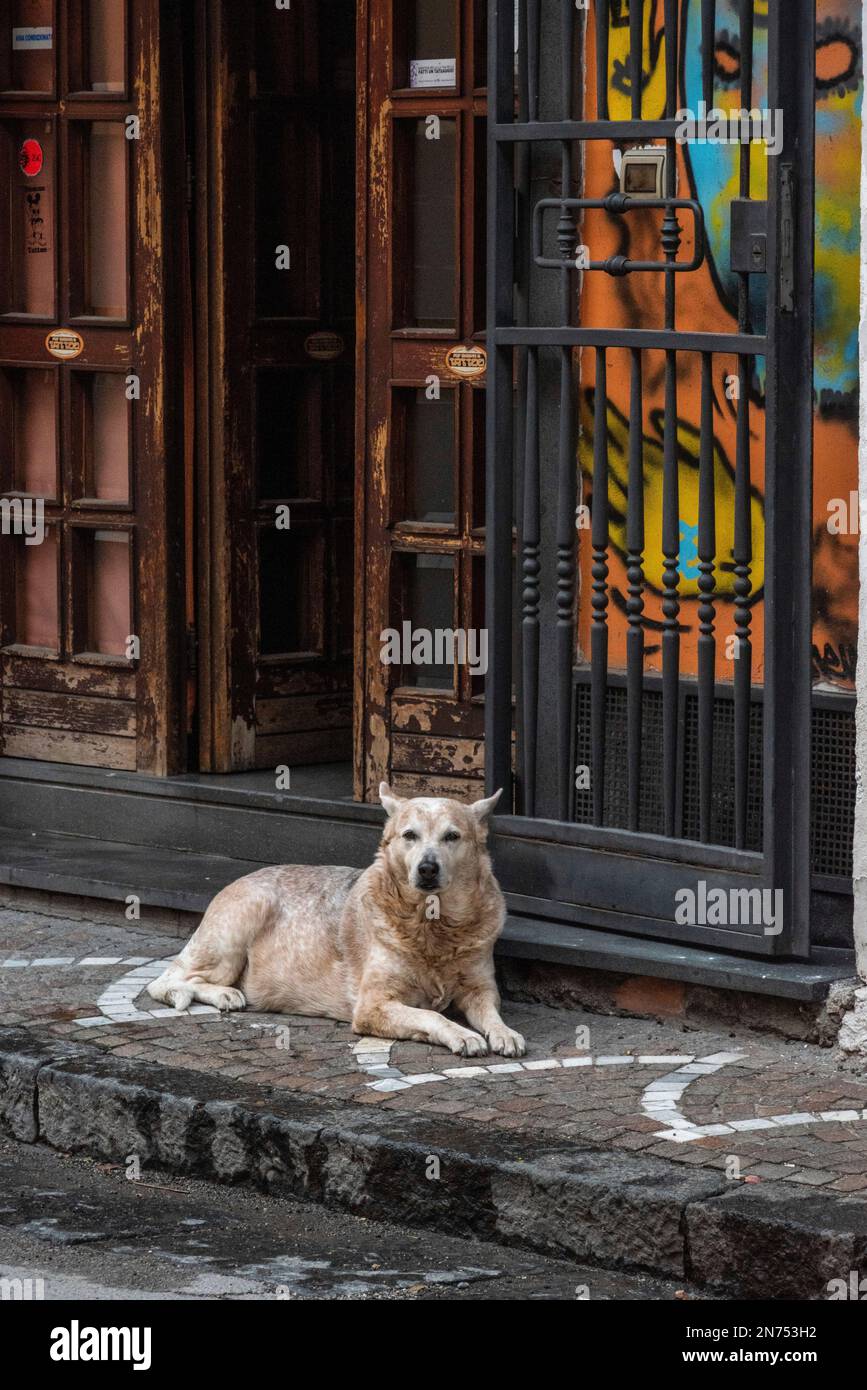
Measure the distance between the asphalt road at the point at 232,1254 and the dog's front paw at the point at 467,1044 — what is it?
0.87m

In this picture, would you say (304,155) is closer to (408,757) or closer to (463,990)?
(408,757)

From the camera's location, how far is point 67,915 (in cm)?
918

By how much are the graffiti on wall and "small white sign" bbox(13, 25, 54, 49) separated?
258 cm

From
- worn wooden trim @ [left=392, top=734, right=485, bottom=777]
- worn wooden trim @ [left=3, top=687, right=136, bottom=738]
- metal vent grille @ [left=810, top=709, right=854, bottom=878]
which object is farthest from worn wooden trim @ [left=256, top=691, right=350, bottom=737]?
metal vent grille @ [left=810, top=709, right=854, bottom=878]

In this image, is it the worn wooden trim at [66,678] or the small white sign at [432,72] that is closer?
the small white sign at [432,72]

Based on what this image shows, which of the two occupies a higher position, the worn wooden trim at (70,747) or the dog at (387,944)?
the worn wooden trim at (70,747)

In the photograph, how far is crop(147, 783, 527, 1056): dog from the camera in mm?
7574

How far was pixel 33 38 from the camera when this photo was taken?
31.6 ft

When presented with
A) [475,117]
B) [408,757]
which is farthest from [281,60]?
[408,757]

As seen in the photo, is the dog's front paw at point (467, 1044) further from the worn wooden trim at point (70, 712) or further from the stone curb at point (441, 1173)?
the worn wooden trim at point (70, 712)

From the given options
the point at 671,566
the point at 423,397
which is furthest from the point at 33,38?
the point at 671,566

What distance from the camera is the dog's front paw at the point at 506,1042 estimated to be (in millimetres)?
7375

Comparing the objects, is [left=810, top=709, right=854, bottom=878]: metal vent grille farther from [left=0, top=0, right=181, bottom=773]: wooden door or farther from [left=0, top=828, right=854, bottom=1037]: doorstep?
[left=0, top=0, right=181, bottom=773]: wooden door

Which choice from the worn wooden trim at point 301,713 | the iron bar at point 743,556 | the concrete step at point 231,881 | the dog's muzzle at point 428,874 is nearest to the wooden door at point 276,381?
the worn wooden trim at point 301,713
